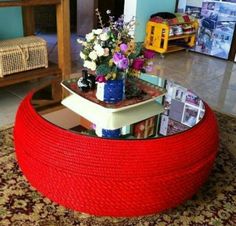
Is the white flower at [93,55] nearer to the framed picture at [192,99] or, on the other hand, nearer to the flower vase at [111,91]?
the flower vase at [111,91]

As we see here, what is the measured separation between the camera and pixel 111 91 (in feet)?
4.95

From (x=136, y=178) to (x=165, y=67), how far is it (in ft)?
7.96

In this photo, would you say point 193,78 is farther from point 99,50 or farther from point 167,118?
point 99,50

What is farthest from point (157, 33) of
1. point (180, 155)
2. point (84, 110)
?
point (180, 155)

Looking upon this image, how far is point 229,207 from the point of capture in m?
1.53

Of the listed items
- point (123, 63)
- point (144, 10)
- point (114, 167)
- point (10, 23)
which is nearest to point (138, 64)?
point (123, 63)

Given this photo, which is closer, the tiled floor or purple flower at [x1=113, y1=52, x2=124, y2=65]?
purple flower at [x1=113, y1=52, x2=124, y2=65]

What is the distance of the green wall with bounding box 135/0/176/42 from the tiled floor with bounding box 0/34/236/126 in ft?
1.31

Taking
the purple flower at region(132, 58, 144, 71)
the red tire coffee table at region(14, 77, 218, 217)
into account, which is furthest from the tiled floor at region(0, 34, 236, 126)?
the purple flower at region(132, 58, 144, 71)

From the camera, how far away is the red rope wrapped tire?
1.21 meters

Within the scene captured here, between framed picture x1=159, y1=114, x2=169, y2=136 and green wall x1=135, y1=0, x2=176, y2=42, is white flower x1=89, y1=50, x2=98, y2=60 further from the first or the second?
green wall x1=135, y1=0, x2=176, y2=42

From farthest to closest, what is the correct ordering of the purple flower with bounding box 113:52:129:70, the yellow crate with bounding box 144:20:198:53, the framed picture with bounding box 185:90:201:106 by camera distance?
the yellow crate with bounding box 144:20:198:53
the framed picture with bounding box 185:90:201:106
the purple flower with bounding box 113:52:129:70

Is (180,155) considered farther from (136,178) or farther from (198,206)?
(198,206)

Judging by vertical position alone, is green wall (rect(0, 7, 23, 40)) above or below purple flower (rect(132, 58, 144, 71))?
below
